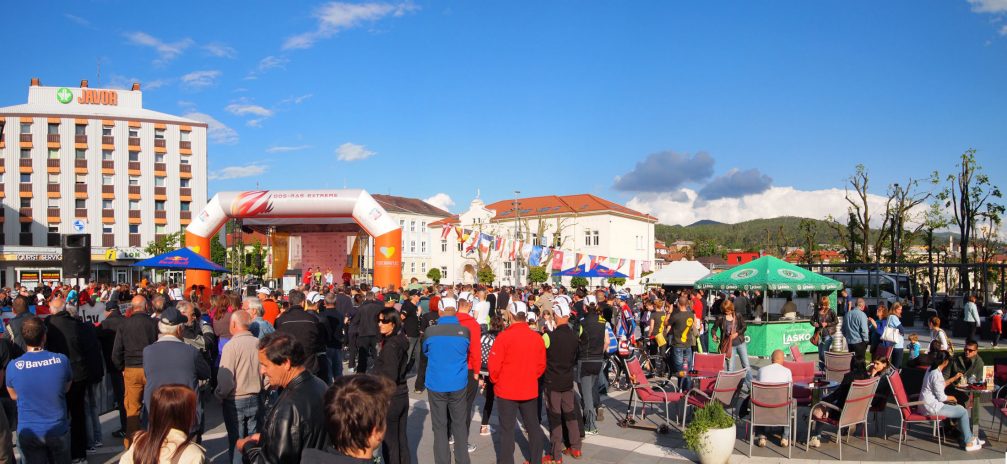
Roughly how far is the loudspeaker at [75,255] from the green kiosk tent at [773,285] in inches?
631

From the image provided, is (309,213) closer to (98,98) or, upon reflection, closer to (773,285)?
(773,285)

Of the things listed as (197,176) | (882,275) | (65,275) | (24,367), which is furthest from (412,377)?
(197,176)

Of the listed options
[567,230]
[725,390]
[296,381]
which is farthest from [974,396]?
[567,230]

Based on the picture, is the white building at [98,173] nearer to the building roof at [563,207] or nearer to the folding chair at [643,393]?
the building roof at [563,207]

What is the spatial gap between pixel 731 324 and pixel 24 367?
8.44 metres

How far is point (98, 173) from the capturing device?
52.7m

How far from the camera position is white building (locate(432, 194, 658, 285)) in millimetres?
65188

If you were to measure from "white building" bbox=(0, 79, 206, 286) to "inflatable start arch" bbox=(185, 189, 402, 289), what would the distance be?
104ft

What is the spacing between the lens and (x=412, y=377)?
12430 millimetres

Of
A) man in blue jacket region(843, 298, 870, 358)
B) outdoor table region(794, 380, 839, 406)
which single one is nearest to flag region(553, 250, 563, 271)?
man in blue jacket region(843, 298, 870, 358)

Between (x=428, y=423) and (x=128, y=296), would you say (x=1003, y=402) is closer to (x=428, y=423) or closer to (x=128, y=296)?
(x=428, y=423)

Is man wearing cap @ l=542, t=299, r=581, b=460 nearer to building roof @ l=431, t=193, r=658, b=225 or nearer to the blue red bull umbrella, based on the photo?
the blue red bull umbrella

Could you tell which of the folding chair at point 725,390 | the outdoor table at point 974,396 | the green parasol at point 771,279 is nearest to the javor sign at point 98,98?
the green parasol at point 771,279

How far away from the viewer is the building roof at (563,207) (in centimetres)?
6812
